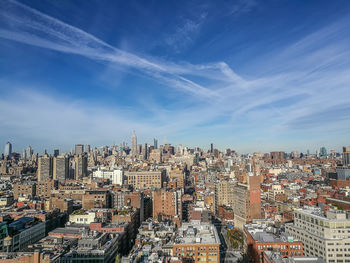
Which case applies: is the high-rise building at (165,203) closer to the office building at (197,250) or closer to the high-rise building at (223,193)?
the high-rise building at (223,193)

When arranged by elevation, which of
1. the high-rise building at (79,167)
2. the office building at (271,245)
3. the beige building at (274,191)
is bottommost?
the office building at (271,245)

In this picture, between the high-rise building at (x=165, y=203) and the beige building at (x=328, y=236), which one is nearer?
the beige building at (x=328, y=236)

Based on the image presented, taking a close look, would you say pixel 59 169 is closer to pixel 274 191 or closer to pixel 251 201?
pixel 274 191

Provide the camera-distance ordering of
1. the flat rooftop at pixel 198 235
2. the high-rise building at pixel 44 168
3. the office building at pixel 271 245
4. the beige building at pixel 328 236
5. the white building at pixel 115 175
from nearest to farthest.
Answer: the flat rooftop at pixel 198 235 < the office building at pixel 271 245 < the beige building at pixel 328 236 < the white building at pixel 115 175 < the high-rise building at pixel 44 168

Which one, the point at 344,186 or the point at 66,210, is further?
the point at 344,186

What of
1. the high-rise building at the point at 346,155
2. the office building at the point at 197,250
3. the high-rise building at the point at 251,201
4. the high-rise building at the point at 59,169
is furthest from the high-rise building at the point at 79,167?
the high-rise building at the point at 346,155

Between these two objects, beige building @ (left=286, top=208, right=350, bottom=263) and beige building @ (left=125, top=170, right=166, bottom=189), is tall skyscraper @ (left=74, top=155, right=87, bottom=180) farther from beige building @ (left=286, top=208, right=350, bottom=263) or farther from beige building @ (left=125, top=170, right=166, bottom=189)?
beige building @ (left=286, top=208, right=350, bottom=263)

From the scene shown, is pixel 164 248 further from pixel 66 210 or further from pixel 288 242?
pixel 66 210

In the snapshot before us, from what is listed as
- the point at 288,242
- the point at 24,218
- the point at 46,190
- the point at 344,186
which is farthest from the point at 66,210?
the point at 344,186

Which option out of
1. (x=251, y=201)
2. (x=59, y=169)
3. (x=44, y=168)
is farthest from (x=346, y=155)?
(x=44, y=168)
